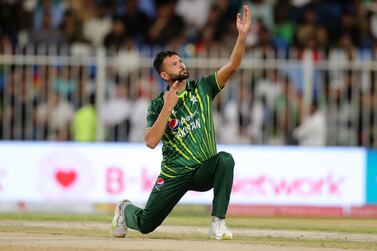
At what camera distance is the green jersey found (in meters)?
12.7

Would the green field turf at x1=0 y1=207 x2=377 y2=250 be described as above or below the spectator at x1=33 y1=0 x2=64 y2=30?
below

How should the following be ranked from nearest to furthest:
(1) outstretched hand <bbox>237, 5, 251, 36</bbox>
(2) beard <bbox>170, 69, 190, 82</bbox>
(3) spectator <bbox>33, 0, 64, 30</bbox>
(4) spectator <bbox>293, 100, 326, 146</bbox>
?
(1) outstretched hand <bbox>237, 5, 251, 36</bbox>, (2) beard <bbox>170, 69, 190, 82</bbox>, (4) spectator <bbox>293, 100, 326, 146</bbox>, (3) spectator <bbox>33, 0, 64, 30</bbox>

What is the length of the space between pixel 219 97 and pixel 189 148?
8.83 meters

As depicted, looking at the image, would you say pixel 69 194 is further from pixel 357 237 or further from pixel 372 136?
pixel 357 237

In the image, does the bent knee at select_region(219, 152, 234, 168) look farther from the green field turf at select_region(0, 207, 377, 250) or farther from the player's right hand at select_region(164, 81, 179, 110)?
the green field turf at select_region(0, 207, 377, 250)

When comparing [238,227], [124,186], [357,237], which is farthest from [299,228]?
[124,186]

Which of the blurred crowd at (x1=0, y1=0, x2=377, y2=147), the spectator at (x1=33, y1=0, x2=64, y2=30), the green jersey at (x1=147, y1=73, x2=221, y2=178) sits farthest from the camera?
the spectator at (x1=33, y1=0, x2=64, y2=30)

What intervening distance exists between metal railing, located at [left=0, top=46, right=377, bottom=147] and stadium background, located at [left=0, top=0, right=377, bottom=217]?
2 centimetres

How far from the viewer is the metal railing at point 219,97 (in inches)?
849

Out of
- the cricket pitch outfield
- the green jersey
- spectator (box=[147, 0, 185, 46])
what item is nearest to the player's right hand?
the green jersey

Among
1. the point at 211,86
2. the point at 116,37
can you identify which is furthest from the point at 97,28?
the point at 211,86

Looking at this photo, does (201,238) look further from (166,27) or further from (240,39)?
(166,27)

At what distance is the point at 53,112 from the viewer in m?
21.7

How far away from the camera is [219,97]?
21.5 metres
